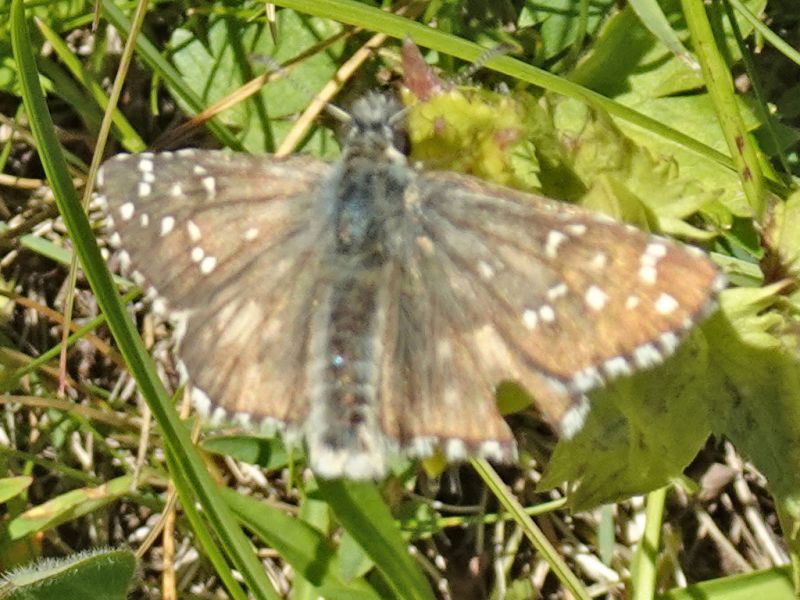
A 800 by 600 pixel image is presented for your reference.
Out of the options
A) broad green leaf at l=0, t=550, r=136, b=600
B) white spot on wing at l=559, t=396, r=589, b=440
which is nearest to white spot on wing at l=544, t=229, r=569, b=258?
white spot on wing at l=559, t=396, r=589, b=440

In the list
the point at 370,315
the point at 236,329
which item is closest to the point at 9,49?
the point at 236,329

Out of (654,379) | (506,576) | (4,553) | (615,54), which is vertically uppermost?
(615,54)

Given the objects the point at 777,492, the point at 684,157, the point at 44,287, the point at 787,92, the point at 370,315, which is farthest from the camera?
the point at 44,287

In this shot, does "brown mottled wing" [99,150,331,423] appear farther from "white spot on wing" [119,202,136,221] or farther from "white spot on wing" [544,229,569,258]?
"white spot on wing" [544,229,569,258]

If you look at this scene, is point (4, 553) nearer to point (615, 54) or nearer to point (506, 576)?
point (506, 576)

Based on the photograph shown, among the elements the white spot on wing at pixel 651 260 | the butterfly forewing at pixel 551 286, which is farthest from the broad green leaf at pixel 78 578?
the white spot on wing at pixel 651 260

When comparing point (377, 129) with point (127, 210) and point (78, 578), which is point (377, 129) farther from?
point (78, 578)

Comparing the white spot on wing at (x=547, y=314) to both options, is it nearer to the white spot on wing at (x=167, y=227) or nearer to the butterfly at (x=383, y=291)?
the butterfly at (x=383, y=291)

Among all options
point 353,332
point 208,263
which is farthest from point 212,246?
point 353,332
